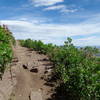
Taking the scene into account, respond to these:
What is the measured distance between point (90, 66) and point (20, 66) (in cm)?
1038

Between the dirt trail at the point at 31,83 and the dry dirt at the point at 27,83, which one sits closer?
the dry dirt at the point at 27,83

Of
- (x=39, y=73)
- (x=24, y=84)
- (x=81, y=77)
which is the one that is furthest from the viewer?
(x=39, y=73)

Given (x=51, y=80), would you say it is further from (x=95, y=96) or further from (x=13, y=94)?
(x=95, y=96)

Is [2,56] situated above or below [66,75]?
above

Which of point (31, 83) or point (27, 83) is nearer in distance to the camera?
point (27, 83)

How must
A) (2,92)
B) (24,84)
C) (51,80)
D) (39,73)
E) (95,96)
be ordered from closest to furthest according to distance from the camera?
(95,96) < (2,92) < (24,84) < (51,80) < (39,73)

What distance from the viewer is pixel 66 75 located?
49.8 feet

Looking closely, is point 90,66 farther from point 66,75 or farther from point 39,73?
point 39,73

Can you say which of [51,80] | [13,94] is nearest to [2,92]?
[13,94]

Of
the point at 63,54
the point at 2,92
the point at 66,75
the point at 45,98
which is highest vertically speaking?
the point at 63,54

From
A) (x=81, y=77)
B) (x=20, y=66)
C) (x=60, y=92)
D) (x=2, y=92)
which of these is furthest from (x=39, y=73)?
(x=81, y=77)

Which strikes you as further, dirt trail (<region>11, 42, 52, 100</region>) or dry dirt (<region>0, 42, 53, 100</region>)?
dirt trail (<region>11, 42, 52, 100</region>)

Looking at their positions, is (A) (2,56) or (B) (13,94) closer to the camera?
(B) (13,94)

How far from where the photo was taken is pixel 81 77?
12453 millimetres
